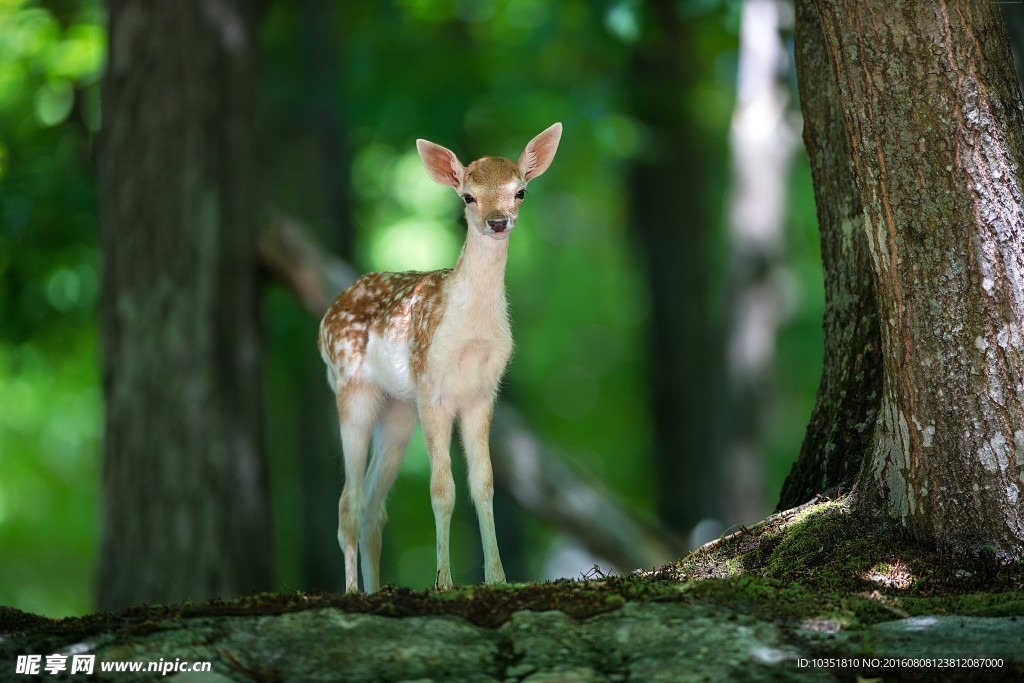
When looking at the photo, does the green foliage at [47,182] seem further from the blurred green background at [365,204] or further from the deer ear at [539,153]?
the deer ear at [539,153]

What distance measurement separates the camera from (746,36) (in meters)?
11.9

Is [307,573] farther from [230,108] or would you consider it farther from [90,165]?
[230,108]

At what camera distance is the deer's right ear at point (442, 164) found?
251 inches

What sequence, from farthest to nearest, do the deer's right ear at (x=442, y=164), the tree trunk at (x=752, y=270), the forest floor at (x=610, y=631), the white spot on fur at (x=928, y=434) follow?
the tree trunk at (x=752, y=270) < the deer's right ear at (x=442, y=164) < the white spot on fur at (x=928, y=434) < the forest floor at (x=610, y=631)

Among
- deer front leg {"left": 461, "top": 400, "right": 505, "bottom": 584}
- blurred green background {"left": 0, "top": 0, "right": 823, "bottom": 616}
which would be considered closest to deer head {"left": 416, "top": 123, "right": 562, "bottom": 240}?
deer front leg {"left": 461, "top": 400, "right": 505, "bottom": 584}

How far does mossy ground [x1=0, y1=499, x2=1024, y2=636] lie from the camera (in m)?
4.61

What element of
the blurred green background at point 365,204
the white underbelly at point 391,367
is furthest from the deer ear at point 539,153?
the blurred green background at point 365,204

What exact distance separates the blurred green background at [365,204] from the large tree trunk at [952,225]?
3.18 m

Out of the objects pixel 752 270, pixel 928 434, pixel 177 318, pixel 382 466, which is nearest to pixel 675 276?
pixel 752 270

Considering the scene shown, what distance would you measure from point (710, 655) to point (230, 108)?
23.8 ft

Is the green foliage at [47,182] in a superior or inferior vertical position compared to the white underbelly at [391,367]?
superior

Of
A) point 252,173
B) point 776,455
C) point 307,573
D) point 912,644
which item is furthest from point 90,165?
point 776,455

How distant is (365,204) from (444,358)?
12741mm

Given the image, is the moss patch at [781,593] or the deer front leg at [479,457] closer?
the moss patch at [781,593]
